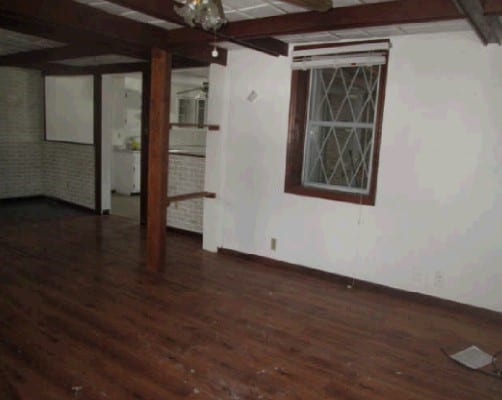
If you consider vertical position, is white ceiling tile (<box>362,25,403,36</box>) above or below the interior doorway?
above

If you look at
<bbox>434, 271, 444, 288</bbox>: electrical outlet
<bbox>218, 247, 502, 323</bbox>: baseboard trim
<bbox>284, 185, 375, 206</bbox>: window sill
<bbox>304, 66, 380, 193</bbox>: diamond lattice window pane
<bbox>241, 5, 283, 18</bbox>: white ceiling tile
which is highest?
<bbox>241, 5, 283, 18</bbox>: white ceiling tile

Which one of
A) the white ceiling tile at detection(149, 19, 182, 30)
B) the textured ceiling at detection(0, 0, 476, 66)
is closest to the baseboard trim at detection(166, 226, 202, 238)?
the textured ceiling at detection(0, 0, 476, 66)

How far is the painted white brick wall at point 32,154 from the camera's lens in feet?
22.3

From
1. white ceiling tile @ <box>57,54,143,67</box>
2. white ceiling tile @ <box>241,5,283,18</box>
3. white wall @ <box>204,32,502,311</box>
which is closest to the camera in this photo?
white ceiling tile @ <box>241,5,283,18</box>

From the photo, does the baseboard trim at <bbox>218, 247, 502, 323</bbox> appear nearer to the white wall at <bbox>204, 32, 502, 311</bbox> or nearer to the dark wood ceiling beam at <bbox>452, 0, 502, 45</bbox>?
the white wall at <bbox>204, 32, 502, 311</bbox>

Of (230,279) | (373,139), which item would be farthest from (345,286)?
(373,139)

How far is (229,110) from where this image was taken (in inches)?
184

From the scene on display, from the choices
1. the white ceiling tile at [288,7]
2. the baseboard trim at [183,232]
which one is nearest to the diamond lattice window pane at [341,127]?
the white ceiling tile at [288,7]

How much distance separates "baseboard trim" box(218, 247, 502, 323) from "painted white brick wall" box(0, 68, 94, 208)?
10.7 feet

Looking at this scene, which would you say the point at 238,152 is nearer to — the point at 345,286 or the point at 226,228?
the point at 226,228

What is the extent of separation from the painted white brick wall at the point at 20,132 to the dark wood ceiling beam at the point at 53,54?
0.51 metres

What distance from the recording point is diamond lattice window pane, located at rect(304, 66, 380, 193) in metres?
3.99

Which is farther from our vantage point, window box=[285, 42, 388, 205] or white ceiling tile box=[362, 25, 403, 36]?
window box=[285, 42, 388, 205]

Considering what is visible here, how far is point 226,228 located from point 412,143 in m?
2.23
